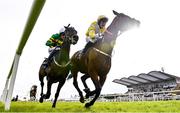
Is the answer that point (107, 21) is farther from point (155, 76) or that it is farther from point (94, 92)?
point (155, 76)

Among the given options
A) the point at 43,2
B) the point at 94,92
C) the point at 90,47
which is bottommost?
the point at 94,92

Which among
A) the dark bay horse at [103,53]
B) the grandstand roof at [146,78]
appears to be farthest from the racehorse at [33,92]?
the grandstand roof at [146,78]

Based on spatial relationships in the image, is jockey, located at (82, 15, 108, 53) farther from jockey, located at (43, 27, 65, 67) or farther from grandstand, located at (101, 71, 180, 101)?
grandstand, located at (101, 71, 180, 101)

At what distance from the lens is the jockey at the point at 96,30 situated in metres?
7.85

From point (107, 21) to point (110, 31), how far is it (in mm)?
463

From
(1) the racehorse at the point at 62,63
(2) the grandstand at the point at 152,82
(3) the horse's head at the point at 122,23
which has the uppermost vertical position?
(2) the grandstand at the point at 152,82

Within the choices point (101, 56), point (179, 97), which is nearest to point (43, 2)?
point (101, 56)

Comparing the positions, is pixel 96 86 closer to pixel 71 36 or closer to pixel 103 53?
pixel 103 53

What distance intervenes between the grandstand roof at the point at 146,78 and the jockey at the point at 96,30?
24.2 m

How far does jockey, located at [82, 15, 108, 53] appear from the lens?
25.8ft

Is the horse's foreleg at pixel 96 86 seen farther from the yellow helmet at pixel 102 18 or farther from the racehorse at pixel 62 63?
the yellow helmet at pixel 102 18

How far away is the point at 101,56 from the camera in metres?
7.54

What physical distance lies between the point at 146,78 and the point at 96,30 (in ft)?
90.2

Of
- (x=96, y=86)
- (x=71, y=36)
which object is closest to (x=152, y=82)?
(x=71, y=36)
